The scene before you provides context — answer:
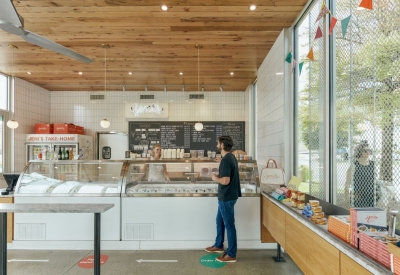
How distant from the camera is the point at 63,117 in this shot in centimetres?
791

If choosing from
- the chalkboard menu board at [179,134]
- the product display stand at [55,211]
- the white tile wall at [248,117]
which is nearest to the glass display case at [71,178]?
the product display stand at [55,211]

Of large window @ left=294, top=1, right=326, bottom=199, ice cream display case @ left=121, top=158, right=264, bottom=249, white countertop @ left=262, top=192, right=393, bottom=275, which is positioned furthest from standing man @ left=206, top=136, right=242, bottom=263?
white countertop @ left=262, top=192, right=393, bottom=275

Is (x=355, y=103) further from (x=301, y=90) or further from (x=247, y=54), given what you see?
(x=247, y=54)

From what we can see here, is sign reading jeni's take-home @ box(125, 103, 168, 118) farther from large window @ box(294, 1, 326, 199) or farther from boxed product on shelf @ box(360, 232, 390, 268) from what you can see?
boxed product on shelf @ box(360, 232, 390, 268)

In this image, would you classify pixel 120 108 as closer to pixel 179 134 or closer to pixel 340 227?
pixel 179 134

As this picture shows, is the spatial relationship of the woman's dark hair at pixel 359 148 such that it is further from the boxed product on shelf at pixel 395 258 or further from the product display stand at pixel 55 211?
the product display stand at pixel 55 211

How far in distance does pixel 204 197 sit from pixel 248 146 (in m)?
3.97

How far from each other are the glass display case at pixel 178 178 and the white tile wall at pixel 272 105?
1.76 feet

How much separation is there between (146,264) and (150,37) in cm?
314

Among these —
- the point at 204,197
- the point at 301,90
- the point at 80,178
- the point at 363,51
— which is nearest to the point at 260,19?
the point at 301,90

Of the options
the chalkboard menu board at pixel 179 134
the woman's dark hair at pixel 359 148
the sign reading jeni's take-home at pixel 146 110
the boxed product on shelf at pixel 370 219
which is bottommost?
the boxed product on shelf at pixel 370 219

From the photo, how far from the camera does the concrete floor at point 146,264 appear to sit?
3303 millimetres

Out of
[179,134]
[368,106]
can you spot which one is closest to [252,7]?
[368,106]

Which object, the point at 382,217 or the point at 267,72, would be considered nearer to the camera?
the point at 382,217
